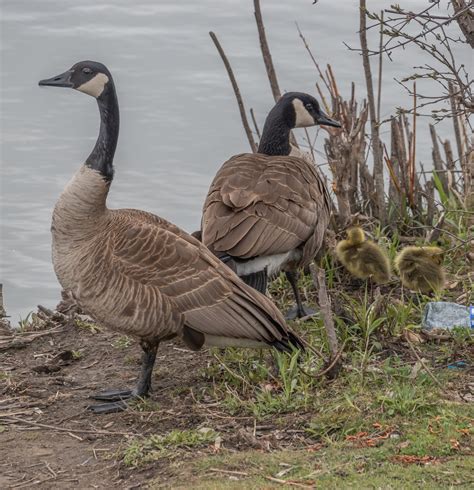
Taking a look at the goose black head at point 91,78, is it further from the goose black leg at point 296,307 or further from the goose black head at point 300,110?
the goose black head at point 300,110

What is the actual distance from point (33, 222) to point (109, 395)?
5517 mm

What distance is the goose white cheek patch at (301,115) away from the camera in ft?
27.9

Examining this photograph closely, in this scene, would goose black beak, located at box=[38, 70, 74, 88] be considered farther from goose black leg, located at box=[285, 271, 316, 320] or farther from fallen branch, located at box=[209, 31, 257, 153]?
fallen branch, located at box=[209, 31, 257, 153]

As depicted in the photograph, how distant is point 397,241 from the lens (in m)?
8.61

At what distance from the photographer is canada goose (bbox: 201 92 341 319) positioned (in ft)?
22.7

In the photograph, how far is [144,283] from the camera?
606cm

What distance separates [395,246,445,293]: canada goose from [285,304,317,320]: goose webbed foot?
70cm

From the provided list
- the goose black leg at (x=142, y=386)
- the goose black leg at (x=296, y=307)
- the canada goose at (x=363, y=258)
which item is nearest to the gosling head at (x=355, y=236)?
the canada goose at (x=363, y=258)

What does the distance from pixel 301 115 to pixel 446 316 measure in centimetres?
231

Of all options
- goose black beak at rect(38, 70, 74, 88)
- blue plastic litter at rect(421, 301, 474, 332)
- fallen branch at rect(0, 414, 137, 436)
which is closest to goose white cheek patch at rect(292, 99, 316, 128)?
blue plastic litter at rect(421, 301, 474, 332)

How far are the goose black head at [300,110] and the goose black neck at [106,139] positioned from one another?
2289 mm

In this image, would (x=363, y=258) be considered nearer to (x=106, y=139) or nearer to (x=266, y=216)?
Result: (x=266, y=216)

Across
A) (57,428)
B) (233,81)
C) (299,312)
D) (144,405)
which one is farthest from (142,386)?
(233,81)

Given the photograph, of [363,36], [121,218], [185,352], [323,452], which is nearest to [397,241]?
[363,36]
